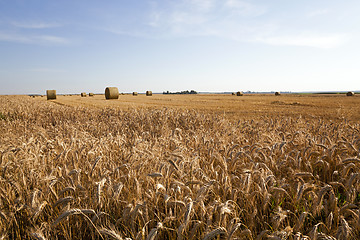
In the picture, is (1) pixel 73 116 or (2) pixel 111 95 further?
(2) pixel 111 95

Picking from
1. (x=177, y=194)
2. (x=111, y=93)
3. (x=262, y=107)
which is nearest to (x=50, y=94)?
(x=111, y=93)

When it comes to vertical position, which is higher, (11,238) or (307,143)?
(307,143)

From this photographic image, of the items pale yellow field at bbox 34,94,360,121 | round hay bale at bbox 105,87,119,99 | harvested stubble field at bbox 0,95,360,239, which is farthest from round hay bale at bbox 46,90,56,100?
harvested stubble field at bbox 0,95,360,239

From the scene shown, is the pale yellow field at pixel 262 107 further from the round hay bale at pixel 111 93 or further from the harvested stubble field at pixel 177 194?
the round hay bale at pixel 111 93

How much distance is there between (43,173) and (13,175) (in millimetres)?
474

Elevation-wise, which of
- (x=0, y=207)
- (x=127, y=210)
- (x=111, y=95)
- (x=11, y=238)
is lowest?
(x=11, y=238)

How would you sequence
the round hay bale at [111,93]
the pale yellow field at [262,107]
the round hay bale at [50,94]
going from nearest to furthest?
the pale yellow field at [262,107]
the round hay bale at [111,93]
the round hay bale at [50,94]

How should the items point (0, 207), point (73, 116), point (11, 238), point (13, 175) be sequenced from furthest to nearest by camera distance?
point (73, 116), point (13, 175), point (0, 207), point (11, 238)

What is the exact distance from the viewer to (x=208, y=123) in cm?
759

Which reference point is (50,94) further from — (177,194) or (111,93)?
(177,194)

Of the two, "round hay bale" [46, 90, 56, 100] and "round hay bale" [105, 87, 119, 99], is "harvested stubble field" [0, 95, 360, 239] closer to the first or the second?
"round hay bale" [105, 87, 119, 99]

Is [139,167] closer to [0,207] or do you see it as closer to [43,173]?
[43,173]

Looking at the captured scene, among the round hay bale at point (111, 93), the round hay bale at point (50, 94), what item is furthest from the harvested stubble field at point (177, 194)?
the round hay bale at point (50, 94)

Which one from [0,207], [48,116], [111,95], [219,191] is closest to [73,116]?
[48,116]
